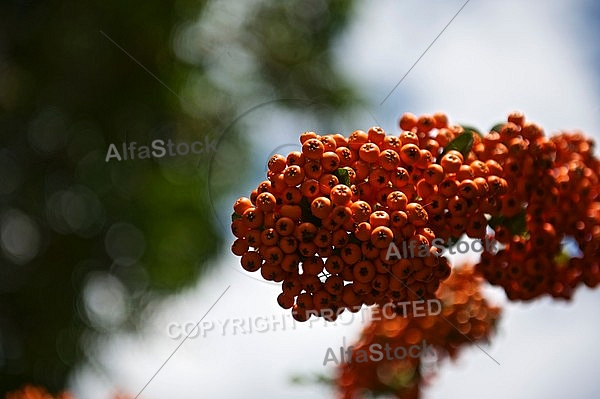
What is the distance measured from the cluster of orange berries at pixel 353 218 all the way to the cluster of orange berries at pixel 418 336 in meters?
1.33

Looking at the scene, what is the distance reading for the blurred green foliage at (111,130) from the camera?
575 cm

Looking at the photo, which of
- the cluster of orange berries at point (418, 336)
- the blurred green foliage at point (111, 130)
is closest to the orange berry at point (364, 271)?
the cluster of orange berries at point (418, 336)

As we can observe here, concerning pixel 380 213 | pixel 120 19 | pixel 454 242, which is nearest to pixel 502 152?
pixel 454 242

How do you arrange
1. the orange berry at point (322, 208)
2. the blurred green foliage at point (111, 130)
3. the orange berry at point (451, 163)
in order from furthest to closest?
the blurred green foliage at point (111, 130), the orange berry at point (451, 163), the orange berry at point (322, 208)

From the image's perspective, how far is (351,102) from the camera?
6008mm

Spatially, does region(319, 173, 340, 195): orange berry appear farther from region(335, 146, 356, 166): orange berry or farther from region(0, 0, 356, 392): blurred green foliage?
region(0, 0, 356, 392): blurred green foliage

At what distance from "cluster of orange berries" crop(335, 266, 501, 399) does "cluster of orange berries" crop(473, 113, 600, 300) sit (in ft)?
2.55

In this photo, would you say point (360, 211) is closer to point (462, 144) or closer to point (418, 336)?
point (462, 144)

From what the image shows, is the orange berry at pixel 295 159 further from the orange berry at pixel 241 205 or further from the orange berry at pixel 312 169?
the orange berry at pixel 241 205

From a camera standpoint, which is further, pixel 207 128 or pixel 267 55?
pixel 267 55

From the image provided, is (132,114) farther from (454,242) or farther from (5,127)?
(454,242)

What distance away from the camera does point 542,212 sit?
101 inches

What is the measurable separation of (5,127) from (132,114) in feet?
3.65

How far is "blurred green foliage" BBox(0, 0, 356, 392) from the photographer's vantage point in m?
5.75
